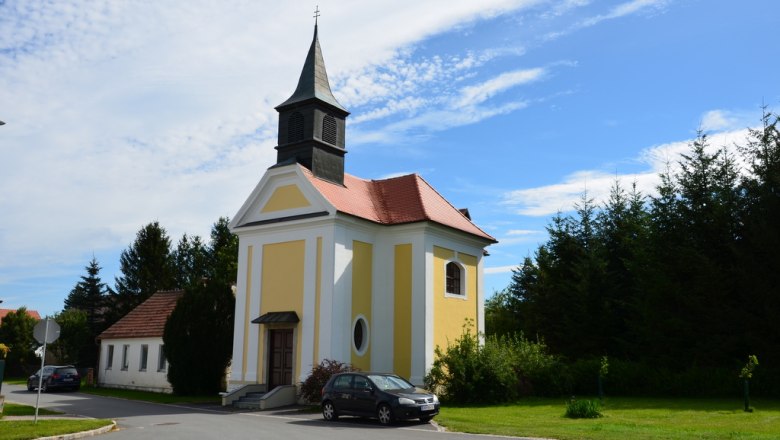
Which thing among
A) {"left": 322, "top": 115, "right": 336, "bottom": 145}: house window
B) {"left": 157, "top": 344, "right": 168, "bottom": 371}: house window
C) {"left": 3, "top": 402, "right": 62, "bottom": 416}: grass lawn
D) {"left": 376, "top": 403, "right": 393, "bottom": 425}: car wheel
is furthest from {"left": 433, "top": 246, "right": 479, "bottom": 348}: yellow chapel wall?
{"left": 157, "top": 344, "right": 168, "bottom": 371}: house window

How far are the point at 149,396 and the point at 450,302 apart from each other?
1417 centimetres

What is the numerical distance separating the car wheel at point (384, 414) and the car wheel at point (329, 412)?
5.47ft

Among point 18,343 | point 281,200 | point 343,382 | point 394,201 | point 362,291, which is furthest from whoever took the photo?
point 18,343

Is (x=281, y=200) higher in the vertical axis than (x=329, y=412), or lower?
higher

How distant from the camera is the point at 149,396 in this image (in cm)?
2980

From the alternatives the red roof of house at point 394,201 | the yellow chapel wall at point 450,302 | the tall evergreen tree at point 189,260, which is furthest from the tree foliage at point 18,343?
the yellow chapel wall at point 450,302

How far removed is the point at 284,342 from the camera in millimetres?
26297

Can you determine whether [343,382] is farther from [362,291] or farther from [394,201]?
[394,201]

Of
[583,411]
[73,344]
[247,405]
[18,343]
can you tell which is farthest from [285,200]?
[18,343]

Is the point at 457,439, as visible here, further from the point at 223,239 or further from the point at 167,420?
the point at 223,239

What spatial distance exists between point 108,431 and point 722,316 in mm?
21918

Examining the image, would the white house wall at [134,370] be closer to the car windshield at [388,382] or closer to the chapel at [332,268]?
the chapel at [332,268]

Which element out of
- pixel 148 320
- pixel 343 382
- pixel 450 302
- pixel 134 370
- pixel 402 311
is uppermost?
pixel 450 302

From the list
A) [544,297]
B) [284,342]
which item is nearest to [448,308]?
[284,342]
